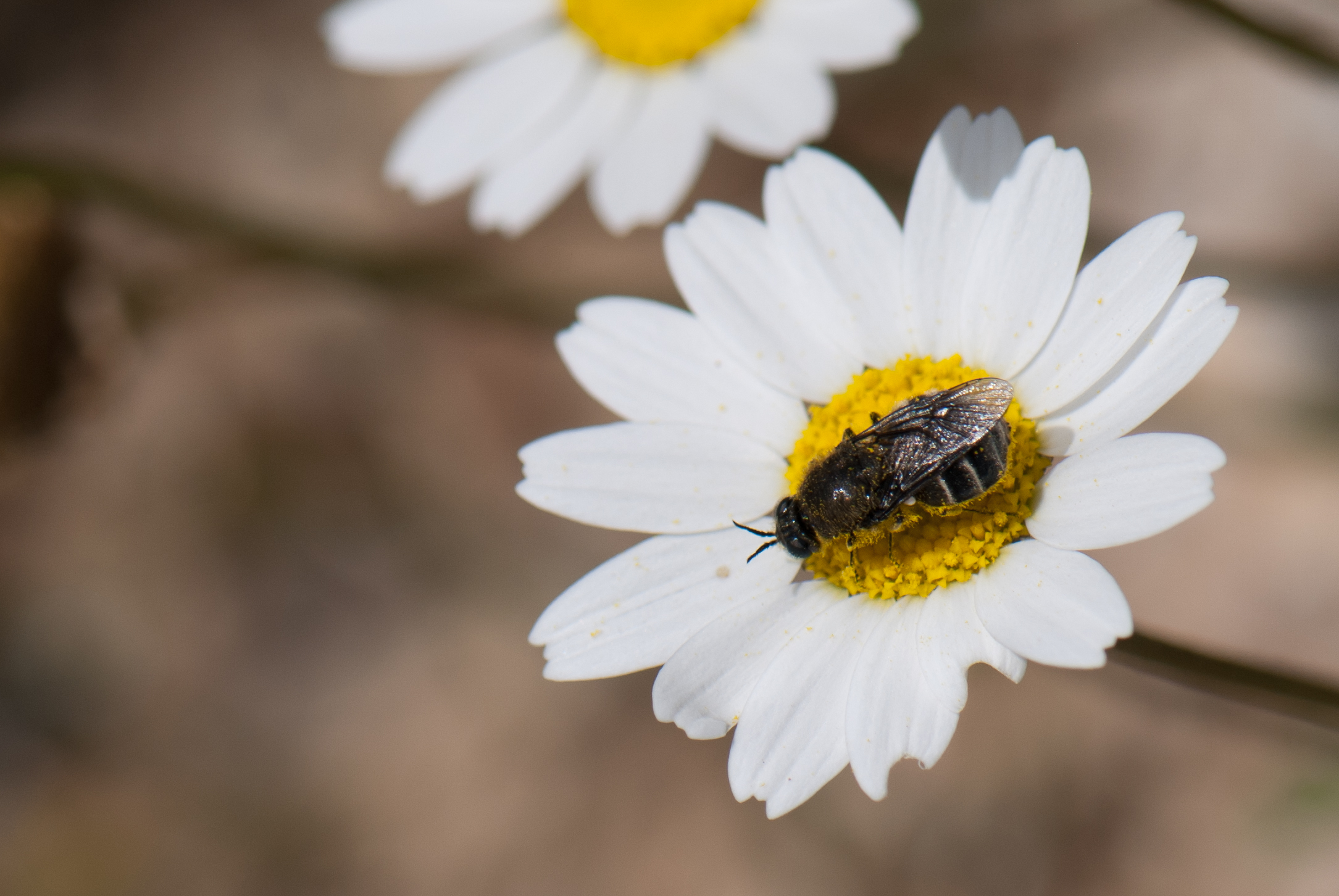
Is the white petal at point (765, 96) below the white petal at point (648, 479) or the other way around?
the other way around

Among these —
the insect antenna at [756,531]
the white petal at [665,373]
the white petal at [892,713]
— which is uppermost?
the white petal at [665,373]

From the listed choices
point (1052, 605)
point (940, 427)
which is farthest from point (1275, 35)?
point (1052, 605)

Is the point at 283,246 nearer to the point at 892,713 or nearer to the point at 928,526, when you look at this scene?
the point at 928,526

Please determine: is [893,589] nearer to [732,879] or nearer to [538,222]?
[732,879]

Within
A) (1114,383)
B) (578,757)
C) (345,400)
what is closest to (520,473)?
(345,400)

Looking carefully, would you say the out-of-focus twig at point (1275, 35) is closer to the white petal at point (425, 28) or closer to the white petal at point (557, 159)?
the white petal at point (557, 159)

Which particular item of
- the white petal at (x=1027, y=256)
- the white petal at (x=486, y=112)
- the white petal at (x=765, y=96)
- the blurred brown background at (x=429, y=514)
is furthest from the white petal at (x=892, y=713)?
the white petal at (x=486, y=112)
